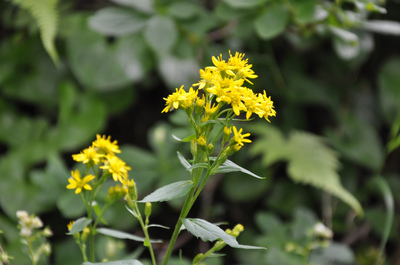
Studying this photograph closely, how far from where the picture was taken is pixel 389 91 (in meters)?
1.59

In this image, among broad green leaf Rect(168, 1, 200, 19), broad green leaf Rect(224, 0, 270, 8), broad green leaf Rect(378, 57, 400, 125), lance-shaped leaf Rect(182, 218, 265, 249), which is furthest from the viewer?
broad green leaf Rect(378, 57, 400, 125)

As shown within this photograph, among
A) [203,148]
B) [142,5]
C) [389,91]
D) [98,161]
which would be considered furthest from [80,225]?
[389,91]

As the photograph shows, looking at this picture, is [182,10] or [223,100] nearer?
[223,100]

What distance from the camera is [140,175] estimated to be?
1345 millimetres

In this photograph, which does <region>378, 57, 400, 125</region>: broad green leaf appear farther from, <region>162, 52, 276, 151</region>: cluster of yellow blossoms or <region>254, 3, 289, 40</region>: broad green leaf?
<region>162, 52, 276, 151</region>: cluster of yellow blossoms

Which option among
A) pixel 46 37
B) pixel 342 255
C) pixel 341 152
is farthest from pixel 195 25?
pixel 342 255

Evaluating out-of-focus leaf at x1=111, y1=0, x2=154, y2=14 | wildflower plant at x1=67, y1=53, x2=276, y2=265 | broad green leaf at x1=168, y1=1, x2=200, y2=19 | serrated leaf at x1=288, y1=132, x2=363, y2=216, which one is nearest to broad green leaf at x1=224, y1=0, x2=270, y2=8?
broad green leaf at x1=168, y1=1, x2=200, y2=19

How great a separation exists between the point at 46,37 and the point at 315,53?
100cm

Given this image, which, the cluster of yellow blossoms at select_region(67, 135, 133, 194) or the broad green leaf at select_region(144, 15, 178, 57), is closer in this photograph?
the cluster of yellow blossoms at select_region(67, 135, 133, 194)

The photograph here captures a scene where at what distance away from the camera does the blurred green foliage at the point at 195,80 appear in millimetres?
1293

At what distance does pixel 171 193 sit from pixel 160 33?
84 cm

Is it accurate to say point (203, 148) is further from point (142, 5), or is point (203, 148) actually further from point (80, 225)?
point (142, 5)

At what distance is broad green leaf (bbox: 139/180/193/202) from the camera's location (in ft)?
1.74

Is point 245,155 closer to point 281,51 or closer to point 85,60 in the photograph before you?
point 281,51
